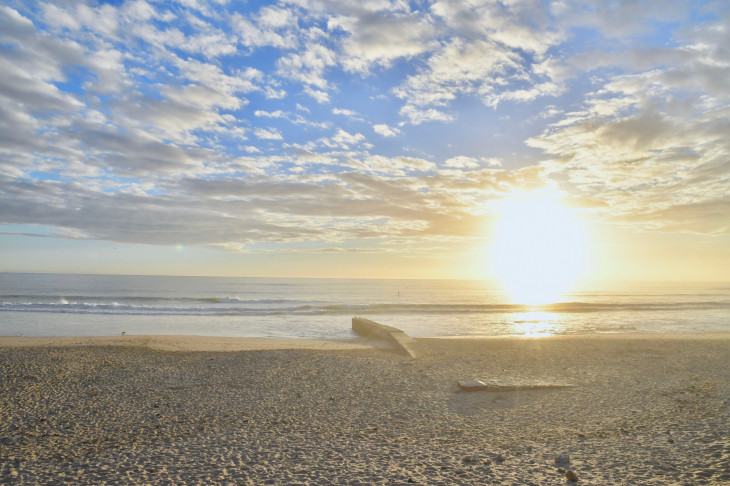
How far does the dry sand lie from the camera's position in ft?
15.7

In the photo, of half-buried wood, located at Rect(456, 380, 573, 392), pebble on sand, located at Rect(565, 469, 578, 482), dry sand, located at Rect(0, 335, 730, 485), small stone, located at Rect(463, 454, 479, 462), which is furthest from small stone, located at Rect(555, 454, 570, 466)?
half-buried wood, located at Rect(456, 380, 573, 392)

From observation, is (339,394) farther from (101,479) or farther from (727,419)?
(727,419)

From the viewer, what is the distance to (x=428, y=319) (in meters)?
29.1

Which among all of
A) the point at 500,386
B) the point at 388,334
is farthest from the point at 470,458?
the point at 388,334

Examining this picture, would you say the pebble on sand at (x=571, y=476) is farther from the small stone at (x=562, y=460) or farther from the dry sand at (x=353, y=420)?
the small stone at (x=562, y=460)

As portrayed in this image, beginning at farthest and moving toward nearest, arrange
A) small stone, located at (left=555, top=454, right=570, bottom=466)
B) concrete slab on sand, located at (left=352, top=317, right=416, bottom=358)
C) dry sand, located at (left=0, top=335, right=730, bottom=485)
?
concrete slab on sand, located at (left=352, top=317, right=416, bottom=358) → small stone, located at (left=555, top=454, right=570, bottom=466) → dry sand, located at (left=0, top=335, right=730, bottom=485)

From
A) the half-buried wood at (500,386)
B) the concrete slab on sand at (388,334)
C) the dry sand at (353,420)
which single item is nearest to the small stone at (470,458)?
the dry sand at (353,420)

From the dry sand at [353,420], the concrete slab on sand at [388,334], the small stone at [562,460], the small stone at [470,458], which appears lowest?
the concrete slab on sand at [388,334]

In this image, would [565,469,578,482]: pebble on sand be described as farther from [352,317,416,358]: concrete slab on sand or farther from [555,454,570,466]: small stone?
[352,317,416,358]: concrete slab on sand

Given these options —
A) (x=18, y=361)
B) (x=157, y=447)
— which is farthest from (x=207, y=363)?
(x=157, y=447)

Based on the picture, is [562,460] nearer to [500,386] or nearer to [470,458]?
[470,458]

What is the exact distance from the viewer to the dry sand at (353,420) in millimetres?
4773

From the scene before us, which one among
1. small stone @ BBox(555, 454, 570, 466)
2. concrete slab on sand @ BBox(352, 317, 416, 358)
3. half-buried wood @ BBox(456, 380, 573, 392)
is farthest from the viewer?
concrete slab on sand @ BBox(352, 317, 416, 358)

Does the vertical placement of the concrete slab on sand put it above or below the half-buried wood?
below
